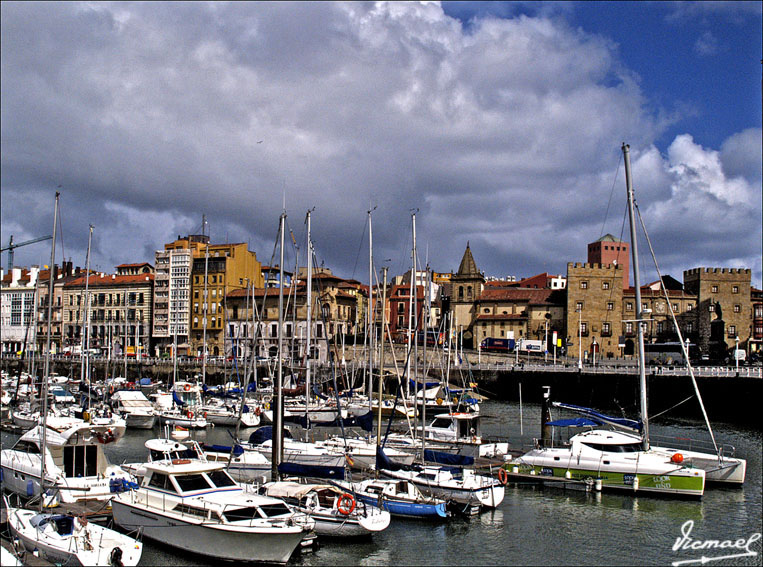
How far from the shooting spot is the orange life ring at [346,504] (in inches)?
910

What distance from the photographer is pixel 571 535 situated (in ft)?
81.0

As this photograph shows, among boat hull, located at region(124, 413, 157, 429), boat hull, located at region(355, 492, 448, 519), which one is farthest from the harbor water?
boat hull, located at region(124, 413, 157, 429)

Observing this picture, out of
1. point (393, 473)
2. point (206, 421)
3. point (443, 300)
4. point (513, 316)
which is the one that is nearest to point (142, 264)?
point (443, 300)

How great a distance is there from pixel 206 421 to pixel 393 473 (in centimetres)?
2774

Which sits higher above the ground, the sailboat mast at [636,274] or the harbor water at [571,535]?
the sailboat mast at [636,274]

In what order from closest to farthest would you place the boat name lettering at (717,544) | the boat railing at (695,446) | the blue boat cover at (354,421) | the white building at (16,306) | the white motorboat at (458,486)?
the boat name lettering at (717,544) → the white motorboat at (458,486) → the blue boat cover at (354,421) → the boat railing at (695,446) → the white building at (16,306)

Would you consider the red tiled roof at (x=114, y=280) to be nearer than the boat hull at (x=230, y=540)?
No

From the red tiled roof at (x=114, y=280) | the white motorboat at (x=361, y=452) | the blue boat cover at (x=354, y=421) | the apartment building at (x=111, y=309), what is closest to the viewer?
the white motorboat at (x=361, y=452)

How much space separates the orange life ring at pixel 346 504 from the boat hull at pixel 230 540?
2.53 meters

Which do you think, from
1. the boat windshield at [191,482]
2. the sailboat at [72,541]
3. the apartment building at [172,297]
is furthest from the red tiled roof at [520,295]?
the sailboat at [72,541]

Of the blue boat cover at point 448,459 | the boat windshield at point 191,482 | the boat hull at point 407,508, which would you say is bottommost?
the boat hull at point 407,508

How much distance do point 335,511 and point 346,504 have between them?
419mm

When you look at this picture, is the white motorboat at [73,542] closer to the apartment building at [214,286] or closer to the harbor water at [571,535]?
the harbor water at [571,535]

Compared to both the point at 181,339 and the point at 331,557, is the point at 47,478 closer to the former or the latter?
the point at 331,557
